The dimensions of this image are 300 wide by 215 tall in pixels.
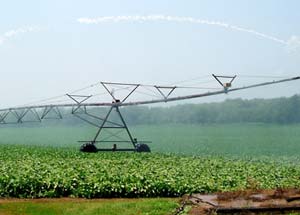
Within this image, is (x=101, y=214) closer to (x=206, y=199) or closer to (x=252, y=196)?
(x=206, y=199)

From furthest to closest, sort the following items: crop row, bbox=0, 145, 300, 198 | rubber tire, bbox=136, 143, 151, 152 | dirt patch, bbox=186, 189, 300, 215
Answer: rubber tire, bbox=136, 143, 151, 152 → crop row, bbox=0, 145, 300, 198 → dirt patch, bbox=186, 189, 300, 215

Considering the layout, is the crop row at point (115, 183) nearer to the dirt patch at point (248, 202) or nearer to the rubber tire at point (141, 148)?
the dirt patch at point (248, 202)

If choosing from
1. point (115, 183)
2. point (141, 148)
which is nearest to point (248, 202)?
point (115, 183)

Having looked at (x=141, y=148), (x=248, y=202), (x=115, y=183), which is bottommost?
(x=248, y=202)

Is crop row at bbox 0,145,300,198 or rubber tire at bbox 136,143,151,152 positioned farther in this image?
Answer: rubber tire at bbox 136,143,151,152

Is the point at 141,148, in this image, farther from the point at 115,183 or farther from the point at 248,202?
the point at 248,202

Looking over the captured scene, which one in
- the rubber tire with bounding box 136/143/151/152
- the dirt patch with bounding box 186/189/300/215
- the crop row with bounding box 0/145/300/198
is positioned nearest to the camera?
the dirt patch with bounding box 186/189/300/215

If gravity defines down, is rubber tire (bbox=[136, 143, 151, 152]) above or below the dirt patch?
above

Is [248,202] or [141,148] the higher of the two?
[141,148]

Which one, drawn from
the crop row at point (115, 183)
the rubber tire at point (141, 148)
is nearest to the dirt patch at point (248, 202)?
the crop row at point (115, 183)

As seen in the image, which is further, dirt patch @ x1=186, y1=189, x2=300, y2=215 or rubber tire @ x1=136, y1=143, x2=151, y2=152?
rubber tire @ x1=136, y1=143, x2=151, y2=152

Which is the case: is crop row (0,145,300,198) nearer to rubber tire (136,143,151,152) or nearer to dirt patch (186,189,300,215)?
dirt patch (186,189,300,215)

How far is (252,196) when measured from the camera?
15258 millimetres

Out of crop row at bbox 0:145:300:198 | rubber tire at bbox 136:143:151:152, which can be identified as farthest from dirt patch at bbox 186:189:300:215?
rubber tire at bbox 136:143:151:152
